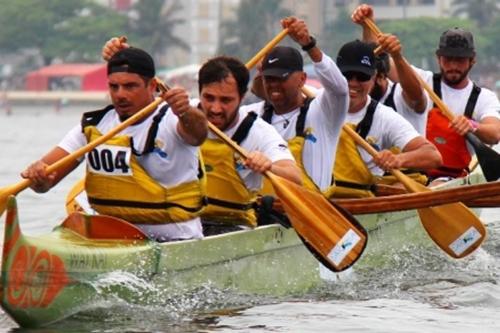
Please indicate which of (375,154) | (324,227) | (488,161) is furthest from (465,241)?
(324,227)

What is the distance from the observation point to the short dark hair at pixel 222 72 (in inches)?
395

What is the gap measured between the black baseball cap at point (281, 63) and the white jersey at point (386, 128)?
1.31m

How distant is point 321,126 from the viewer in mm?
11383

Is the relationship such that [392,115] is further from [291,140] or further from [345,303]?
[345,303]

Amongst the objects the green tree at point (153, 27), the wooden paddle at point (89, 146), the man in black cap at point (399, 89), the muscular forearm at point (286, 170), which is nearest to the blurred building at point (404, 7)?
the green tree at point (153, 27)

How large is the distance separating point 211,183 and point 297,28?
1.23 m

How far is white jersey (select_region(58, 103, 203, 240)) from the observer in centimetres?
962

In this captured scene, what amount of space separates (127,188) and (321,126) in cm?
220

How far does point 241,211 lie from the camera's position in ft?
35.1

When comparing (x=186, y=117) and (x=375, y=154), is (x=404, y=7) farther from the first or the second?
(x=186, y=117)

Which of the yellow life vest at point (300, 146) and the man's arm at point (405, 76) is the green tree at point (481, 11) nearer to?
the man's arm at point (405, 76)

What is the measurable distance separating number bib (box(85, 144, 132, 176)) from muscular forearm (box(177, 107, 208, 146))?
1.24 ft

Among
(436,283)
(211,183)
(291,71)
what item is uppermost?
(291,71)

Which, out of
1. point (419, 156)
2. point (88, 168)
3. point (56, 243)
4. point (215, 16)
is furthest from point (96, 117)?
point (215, 16)
